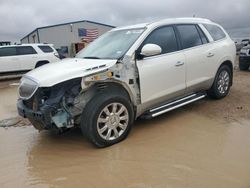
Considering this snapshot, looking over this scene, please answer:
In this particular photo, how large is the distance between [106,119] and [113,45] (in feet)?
4.89

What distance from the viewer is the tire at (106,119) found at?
4285mm

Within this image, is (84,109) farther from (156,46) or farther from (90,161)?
(156,46)

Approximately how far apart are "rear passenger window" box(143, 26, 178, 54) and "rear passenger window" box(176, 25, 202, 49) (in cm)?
22

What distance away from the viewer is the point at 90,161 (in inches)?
161

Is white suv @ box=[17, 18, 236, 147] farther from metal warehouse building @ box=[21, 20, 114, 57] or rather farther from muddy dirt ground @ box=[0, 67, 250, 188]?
metal warehouse building @ box=[21, 20, 114, 57]

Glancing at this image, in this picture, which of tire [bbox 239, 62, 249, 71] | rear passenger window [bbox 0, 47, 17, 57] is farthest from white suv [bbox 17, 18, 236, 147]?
rear passenger window [bbox 0, 47, 17, 57]

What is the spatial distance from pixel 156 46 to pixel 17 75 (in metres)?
12.4

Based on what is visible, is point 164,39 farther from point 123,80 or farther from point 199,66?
point 123,80

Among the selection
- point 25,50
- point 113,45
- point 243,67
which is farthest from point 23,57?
point 113,45

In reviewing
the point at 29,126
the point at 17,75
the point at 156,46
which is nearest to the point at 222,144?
the point at 156,46

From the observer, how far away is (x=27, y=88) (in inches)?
179

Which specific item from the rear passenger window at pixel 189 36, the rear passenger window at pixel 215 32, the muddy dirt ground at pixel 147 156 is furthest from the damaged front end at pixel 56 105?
the rear passenger window at pixel 215 32

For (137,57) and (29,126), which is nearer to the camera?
(137,57)

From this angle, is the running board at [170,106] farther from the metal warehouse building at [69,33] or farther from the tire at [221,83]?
the metal warehouse building at [69,33]
